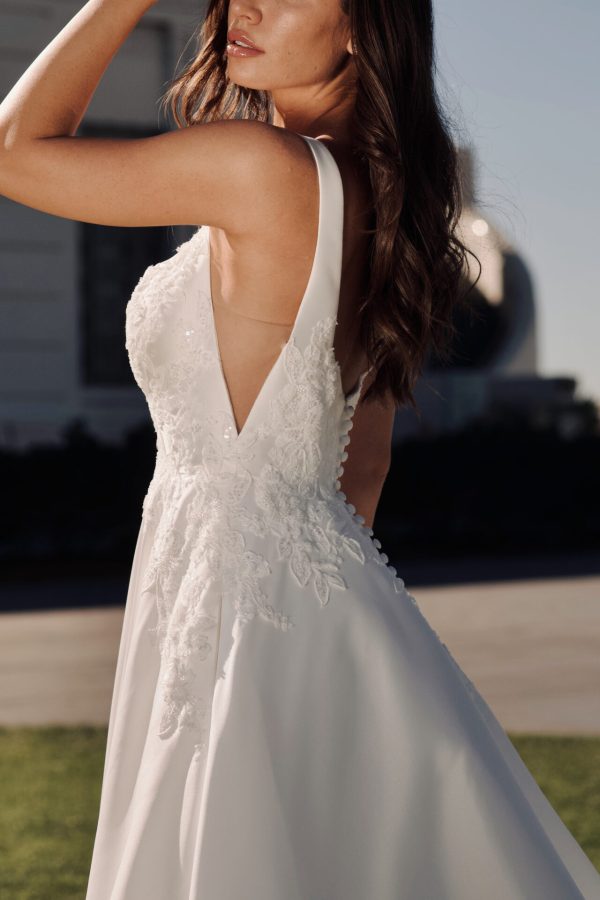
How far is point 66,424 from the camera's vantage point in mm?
13172

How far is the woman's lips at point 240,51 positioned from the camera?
2.08m

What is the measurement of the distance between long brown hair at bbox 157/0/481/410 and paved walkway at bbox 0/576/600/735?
465 centimetres

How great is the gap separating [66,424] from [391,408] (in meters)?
11.0

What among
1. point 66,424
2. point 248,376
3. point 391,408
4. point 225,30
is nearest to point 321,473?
point 248,376

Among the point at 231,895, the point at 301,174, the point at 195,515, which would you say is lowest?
the point at 231,895

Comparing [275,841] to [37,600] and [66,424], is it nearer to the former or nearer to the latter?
[37,600]

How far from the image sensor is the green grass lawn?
4.62m

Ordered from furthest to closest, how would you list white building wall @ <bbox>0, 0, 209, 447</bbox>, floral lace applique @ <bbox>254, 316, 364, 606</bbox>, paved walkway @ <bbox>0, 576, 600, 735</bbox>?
white building wall @ <bbox>0, 0, 209, 447</bbox> < paved walkway @ <bbox>0, 576, 600, 735</bbox> < floral lace applique @ <bbox>254, 316, 364, 606</bbox>

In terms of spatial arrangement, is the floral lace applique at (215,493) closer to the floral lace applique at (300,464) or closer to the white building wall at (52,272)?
the floral lace applique at (300,464)

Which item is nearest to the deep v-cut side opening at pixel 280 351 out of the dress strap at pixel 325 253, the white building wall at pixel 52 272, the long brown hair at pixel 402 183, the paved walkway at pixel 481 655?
the dress strap at pixel 325 253

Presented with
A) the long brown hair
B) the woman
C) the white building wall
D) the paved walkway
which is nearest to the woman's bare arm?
the woman

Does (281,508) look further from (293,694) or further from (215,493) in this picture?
(293,694)

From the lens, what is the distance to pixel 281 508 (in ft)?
6.61

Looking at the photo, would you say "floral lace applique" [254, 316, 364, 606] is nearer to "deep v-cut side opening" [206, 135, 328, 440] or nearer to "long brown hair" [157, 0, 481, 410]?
"deep v-cut side opening" [206, 135, 328, 440]
